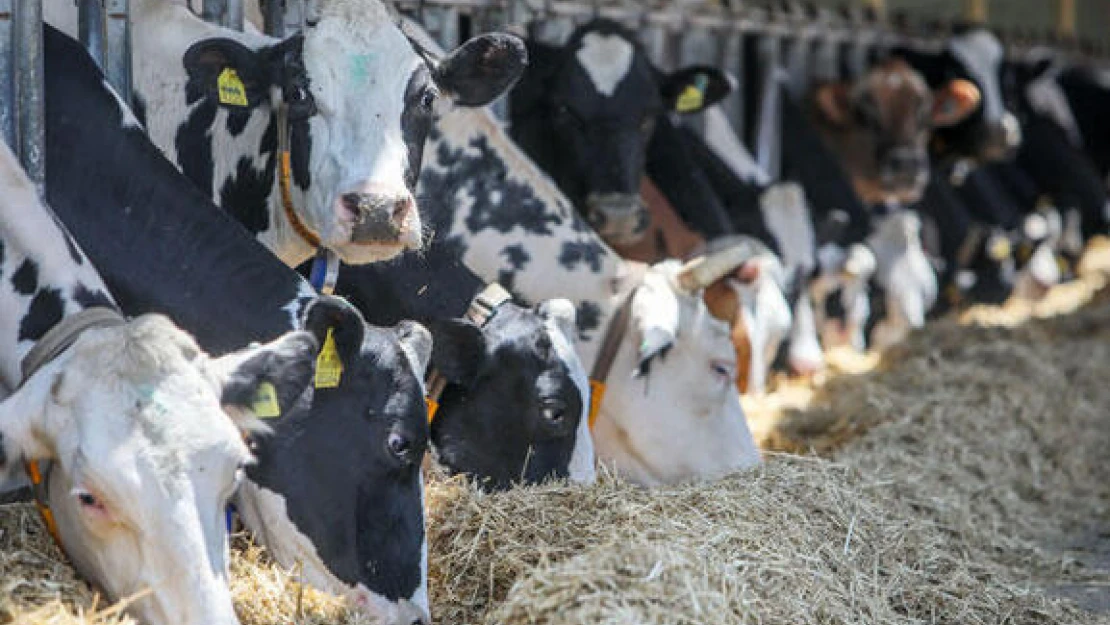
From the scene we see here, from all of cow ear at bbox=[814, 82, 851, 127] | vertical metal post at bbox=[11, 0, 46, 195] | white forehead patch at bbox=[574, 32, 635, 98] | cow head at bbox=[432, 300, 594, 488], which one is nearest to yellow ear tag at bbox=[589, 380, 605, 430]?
cow head at bbox=[432, 300, 594, 488]

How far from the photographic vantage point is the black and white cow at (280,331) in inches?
187

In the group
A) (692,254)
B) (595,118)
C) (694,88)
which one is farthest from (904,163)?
(595,118)

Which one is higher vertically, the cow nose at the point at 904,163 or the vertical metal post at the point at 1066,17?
the cow nose at the point at 904,163

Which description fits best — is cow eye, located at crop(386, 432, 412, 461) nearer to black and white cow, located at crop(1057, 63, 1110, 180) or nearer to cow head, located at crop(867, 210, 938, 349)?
cow head, located at crop(867, 210, 938, 349)

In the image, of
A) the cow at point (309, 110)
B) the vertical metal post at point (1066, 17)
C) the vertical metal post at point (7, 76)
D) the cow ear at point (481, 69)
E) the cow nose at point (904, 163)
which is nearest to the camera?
the vertical metal post at point (7, 76)

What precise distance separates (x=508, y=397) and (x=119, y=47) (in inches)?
68.6

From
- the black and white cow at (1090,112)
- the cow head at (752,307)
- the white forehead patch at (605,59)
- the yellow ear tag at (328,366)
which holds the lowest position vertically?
the black and white cow at (1090,112)

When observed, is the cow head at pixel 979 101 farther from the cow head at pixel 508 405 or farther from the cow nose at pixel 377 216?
the cow nose at pixel 377 216

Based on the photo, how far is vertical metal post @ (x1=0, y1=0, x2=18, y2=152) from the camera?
518 cm

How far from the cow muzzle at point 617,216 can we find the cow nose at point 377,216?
8.85ft

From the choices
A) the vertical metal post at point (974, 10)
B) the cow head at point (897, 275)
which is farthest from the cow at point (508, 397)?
the vertical metal post at point (974, 10)

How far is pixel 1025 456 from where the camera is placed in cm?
839

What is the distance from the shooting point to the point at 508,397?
586 cm

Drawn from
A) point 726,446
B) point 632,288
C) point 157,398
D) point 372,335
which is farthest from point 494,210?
point 157,398
